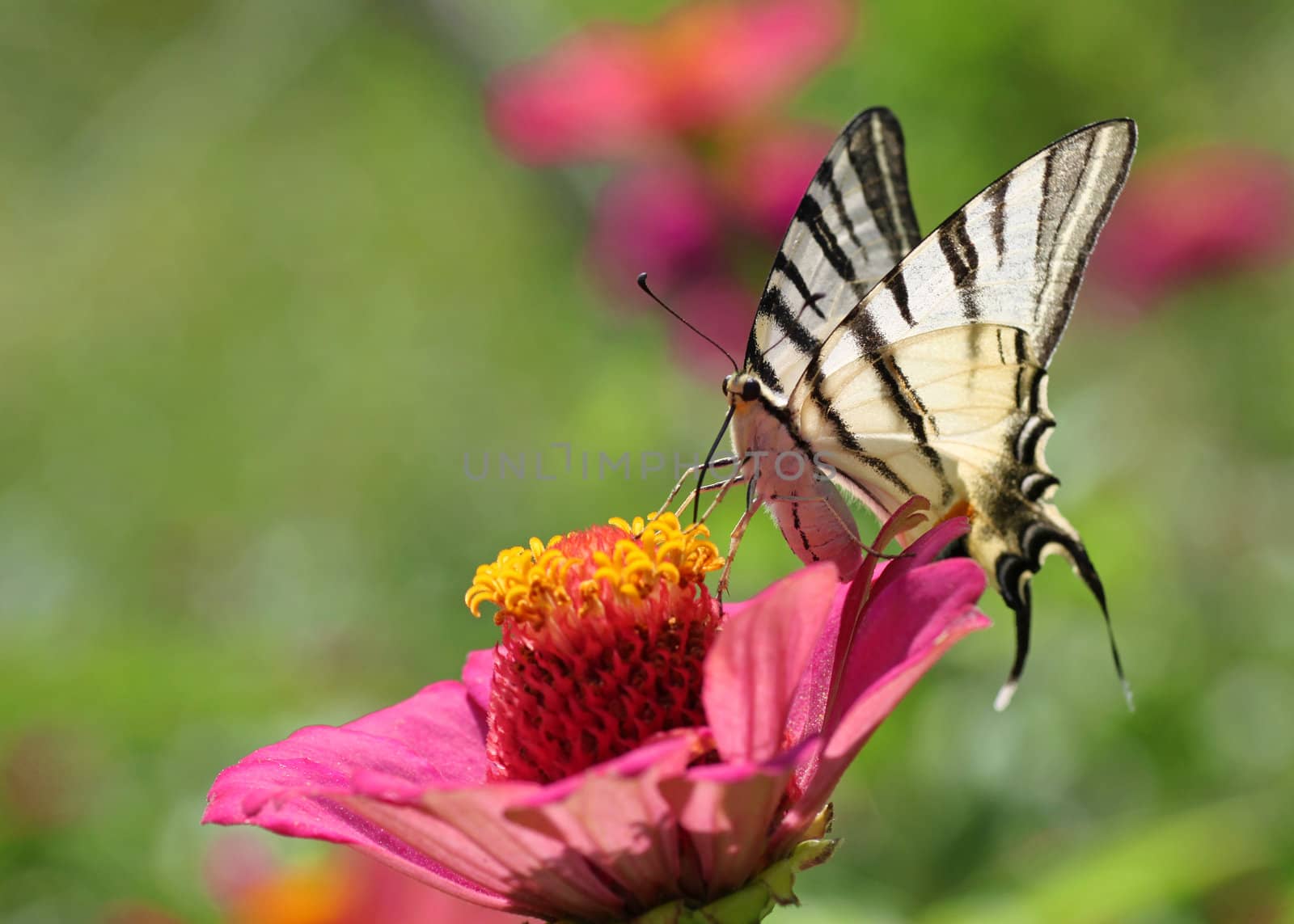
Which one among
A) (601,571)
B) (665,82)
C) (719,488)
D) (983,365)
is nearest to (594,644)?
(601,571)

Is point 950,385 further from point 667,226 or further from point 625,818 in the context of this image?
point 667,226

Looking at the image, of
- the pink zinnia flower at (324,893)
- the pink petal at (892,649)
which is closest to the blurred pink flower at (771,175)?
the pink zinnia flower at (324,893)

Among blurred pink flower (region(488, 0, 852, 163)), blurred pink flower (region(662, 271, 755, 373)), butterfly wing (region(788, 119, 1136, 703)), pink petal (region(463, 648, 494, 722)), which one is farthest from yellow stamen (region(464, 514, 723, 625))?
blurred pink flower (region(488, 0, 852, 163))

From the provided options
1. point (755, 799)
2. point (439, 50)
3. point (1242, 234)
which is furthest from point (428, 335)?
point (755, 799)

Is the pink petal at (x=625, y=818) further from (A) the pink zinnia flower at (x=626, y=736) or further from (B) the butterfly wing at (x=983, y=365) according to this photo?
(B) the butterfly wing at (x=983, y=365)

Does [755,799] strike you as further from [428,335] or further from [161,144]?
[161,144]

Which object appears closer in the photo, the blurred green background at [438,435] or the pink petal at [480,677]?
the pink petal at [480,677]
